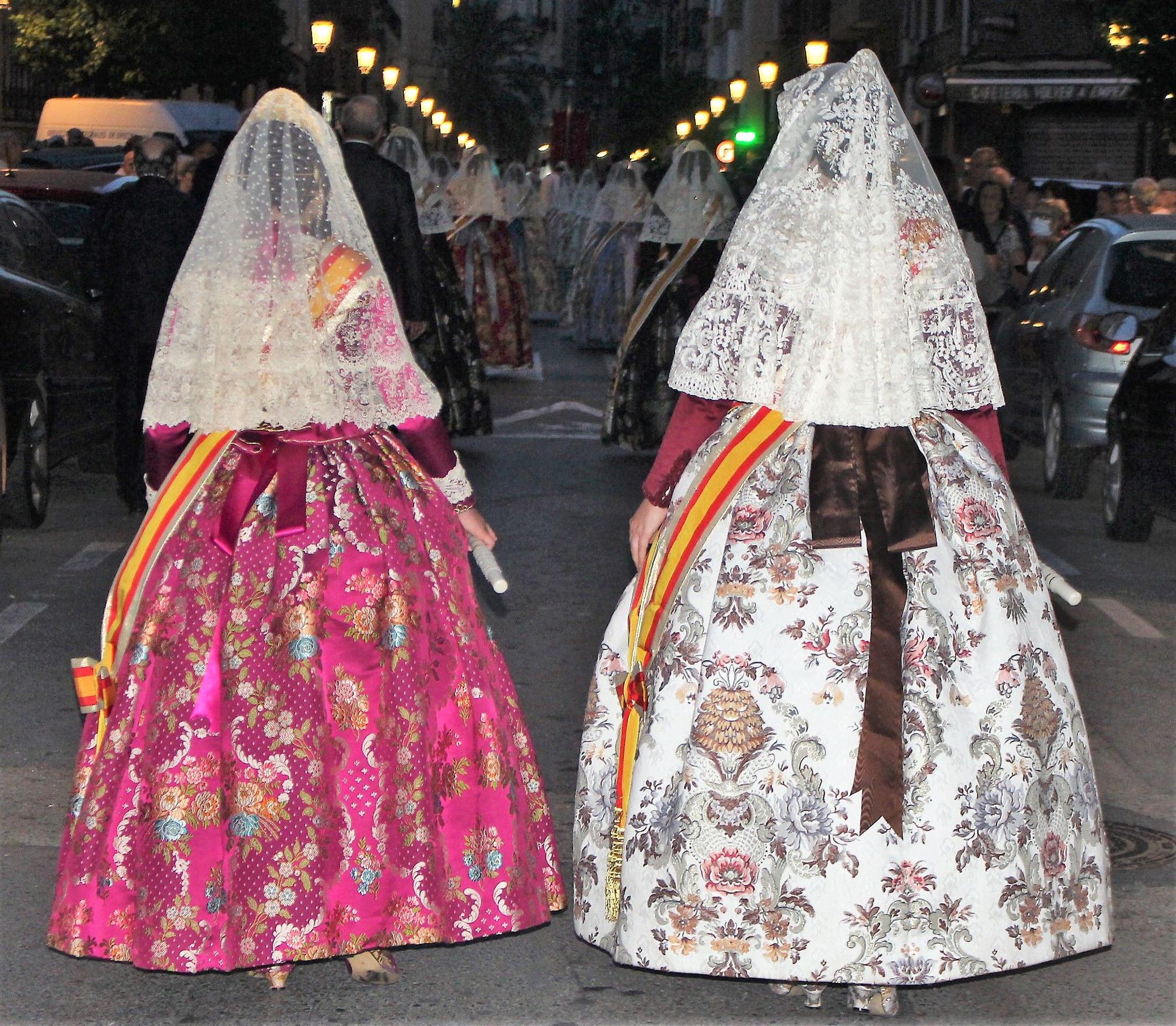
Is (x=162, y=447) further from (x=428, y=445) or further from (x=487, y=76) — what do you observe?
(x=487, y=76)

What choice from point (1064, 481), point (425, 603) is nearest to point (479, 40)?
point (1064, 481)

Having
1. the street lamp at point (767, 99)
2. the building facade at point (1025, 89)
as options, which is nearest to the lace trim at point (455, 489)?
the building facade at point (1025, 89)

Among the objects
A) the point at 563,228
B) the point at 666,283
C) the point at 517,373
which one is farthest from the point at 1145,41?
the point at 666,283

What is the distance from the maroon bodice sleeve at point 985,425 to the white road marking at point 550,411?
33.9 feet

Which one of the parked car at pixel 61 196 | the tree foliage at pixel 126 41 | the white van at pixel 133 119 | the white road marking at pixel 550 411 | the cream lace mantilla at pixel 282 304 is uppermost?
the tree foliage at pixel 126 41

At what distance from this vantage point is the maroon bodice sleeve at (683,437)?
13.8 feet

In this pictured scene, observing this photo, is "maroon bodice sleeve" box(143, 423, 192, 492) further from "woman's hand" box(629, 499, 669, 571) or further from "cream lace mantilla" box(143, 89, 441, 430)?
"woman's hand" box(629, 499, 669, 571)

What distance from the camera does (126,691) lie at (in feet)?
13.6

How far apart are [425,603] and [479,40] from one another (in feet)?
255

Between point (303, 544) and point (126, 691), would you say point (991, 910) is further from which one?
point (126, 691)

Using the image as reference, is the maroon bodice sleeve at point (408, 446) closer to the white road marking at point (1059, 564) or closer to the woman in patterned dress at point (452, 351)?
the white road marking at point (1059, 564)

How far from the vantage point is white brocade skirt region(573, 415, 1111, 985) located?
3770 millimetres

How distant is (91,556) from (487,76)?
240ft

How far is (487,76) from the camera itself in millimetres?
80188
